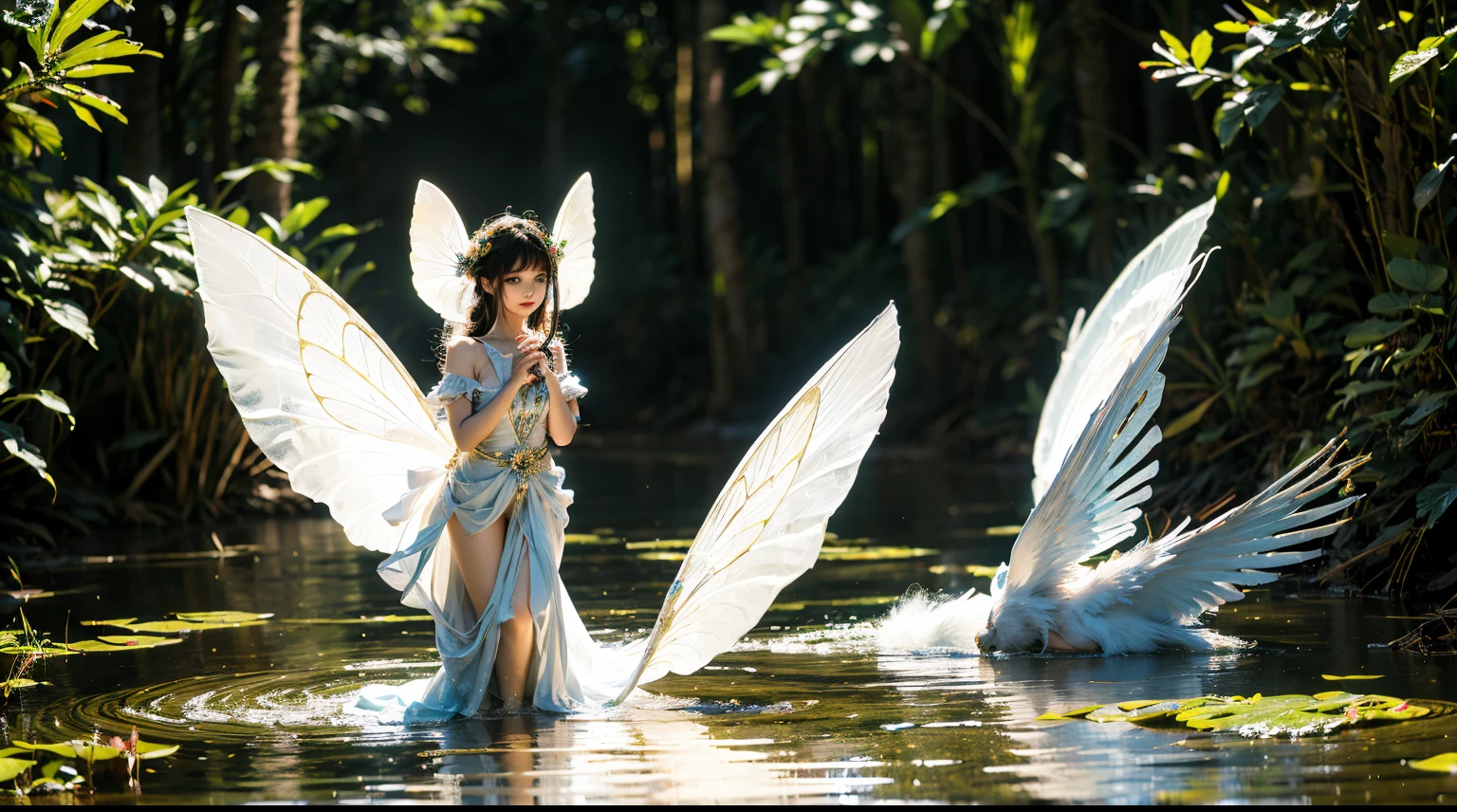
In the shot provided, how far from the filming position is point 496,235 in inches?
181

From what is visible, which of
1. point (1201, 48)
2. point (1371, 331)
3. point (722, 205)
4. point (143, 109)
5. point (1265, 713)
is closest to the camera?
point (1265, 713)

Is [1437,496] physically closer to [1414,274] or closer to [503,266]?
[1414,274]

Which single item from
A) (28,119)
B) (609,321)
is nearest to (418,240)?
(28,119)

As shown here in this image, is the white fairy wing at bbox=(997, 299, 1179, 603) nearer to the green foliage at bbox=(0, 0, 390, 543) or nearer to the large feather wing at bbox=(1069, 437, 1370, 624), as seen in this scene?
the large feather wing at bbox=(1069, 437, 1370, 624)

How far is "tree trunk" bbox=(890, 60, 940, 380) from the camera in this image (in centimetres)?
1575

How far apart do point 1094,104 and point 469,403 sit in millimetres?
9288

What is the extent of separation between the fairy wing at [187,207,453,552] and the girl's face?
1.24 ft

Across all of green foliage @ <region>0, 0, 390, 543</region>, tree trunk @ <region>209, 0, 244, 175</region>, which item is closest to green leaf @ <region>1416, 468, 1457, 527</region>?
green foliage @ <region>0, 0, 390, 543</region>

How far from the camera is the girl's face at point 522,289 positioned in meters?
4.58

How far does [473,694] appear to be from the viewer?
4.37 m

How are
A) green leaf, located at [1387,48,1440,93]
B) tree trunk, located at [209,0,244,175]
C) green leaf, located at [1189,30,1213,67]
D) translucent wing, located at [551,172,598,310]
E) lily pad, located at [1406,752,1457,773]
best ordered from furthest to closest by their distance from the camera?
tree trunk, located at [209,0,244,175] → green leaf, located at [1189,30,1213,67] → green leaf, located at [1387,48,1440,93] → translucent wing, located at [551,172,598,310] → lily pad, located at [1406,752,1457,773]

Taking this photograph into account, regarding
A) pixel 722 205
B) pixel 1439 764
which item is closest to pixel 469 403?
pixel 1439 764

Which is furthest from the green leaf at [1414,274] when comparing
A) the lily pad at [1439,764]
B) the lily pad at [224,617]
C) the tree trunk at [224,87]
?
the tree trunk at [224,87]

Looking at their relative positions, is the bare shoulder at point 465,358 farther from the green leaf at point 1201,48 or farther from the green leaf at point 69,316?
the green leaf at point 1201,48
